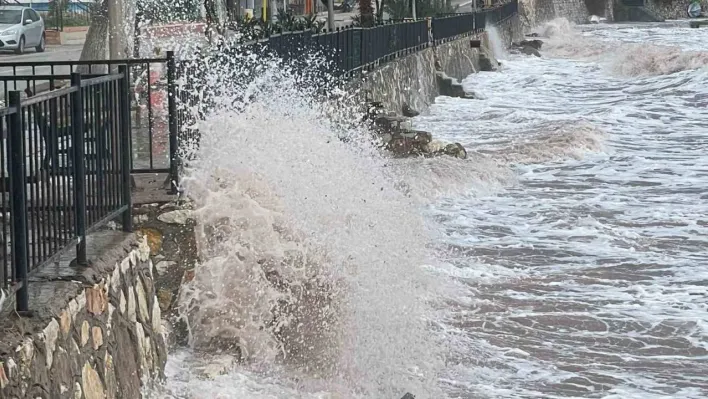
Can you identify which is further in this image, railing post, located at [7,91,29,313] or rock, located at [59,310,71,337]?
rock, located at [59,310,71,337]

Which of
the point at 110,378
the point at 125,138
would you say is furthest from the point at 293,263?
the point at 110,378

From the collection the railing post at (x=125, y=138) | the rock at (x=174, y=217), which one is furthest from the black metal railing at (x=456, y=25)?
the railing post at (x=125, y=138)

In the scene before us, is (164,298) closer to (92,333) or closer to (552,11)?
(92,333)

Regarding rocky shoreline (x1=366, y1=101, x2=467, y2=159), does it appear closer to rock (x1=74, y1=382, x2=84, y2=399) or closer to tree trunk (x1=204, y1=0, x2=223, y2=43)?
tree trunk (x1=204, y1=0, x2=223, y2=43)

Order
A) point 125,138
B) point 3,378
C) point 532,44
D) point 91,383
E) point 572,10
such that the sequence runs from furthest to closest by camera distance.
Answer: point 572,10 → point 532,44 → point 125,138 → point 91,383 → point 3,378

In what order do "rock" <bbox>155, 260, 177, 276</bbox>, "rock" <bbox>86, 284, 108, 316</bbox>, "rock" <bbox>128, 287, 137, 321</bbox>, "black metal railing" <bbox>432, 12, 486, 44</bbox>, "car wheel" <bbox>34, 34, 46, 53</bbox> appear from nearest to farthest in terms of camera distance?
"rock" <bbox>86, 284, 108, 316</bbox>
"rock" <bbox>128, 287, 137, 321</bbox>
"rock" <bbox>155, 260, 177, 276</bbox>
"car wheel" <bbox>34, 34, 46, 53</bbox>
"black metal railing" <bbox>432, 12, 486, 44</bbox>

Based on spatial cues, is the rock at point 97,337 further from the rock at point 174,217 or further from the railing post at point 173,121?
the railing post at point 173,121

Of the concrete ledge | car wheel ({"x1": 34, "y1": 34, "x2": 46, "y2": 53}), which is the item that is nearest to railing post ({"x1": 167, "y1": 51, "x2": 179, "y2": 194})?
car wheel ({"x1": 34, "y1": 34, "x2": 46, "y2": 53})

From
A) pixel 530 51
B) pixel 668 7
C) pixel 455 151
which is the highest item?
pixel 668 7

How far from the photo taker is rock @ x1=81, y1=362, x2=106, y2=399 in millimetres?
5250

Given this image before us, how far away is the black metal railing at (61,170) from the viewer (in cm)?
482

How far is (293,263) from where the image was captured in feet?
28.9

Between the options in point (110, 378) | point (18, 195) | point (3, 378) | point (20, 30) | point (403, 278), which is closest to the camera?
point (3, 378)

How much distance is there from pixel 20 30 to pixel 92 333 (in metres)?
28.1
